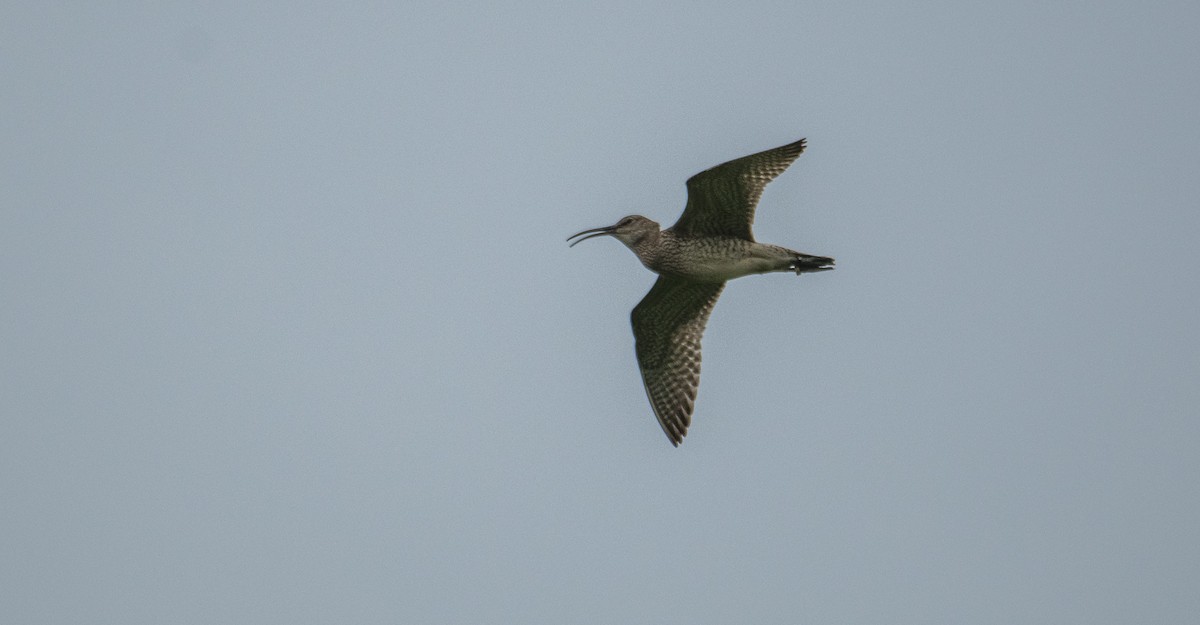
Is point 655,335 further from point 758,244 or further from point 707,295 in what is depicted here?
point 758,244

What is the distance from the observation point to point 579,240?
19.9m

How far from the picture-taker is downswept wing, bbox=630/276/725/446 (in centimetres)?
1972

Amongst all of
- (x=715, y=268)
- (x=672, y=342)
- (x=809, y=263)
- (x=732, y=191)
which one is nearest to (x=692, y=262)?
(x=715, y=268)

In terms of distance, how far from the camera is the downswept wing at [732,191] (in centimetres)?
1769

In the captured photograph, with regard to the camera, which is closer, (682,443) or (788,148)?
(788,148)

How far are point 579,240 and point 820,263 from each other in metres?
3.48

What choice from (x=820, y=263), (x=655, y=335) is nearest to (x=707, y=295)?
(x=655, y=335)

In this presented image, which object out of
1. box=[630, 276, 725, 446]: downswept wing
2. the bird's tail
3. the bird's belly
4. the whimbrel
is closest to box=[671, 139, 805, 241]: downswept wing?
the whimbrel

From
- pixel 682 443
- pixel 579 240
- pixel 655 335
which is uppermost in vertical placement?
pixel 579 240

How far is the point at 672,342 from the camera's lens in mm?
19953

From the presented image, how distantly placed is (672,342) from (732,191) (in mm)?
2786

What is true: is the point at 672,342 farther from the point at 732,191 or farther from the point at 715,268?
the point at 732,191

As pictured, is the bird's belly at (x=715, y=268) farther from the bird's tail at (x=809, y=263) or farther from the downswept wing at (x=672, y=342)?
the downswept wing at (x=672, y=342)

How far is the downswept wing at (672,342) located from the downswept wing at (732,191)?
1467mm
